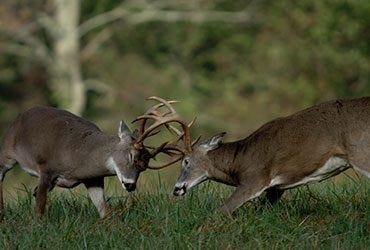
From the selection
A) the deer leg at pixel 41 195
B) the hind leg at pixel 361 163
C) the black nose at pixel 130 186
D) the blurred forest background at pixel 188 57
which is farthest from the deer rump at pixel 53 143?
the blurred forest background at pixel 188 57

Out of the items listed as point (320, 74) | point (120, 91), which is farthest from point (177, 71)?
point (320, 74)

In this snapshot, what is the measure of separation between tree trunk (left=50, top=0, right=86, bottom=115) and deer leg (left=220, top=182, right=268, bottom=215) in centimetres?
1705

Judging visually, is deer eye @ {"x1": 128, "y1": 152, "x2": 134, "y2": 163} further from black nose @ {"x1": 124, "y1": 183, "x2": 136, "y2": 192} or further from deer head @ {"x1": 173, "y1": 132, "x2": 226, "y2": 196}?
deer head @ {"x1": 173, "y1": 132, "x2": 226, "y2": 196}

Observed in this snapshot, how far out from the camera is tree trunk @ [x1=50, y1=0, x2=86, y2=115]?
25.6 m

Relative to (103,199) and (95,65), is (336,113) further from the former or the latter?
(95,65)

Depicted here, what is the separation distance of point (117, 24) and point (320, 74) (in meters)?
4.80

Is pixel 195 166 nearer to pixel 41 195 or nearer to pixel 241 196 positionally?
pixel 241 196

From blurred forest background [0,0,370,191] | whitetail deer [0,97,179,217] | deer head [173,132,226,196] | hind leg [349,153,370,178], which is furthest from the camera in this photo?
blurred forest background [0,0,370,191]

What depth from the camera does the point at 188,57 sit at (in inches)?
1095

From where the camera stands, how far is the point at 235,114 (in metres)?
26.9

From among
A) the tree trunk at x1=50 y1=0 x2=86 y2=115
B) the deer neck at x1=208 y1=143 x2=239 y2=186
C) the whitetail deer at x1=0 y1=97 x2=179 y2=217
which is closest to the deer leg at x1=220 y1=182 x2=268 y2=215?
the deer neck at x1=208 y1=143 x2=239 y2=186

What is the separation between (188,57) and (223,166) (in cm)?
1891

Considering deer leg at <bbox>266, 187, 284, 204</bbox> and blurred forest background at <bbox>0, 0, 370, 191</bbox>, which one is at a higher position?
deer leg at <bbox>266, 187, 284, 204</bbox>

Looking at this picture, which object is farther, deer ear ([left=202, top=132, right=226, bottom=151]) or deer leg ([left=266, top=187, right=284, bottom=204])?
deer ear ([left=202, top=132, right=226, bottom=151])
